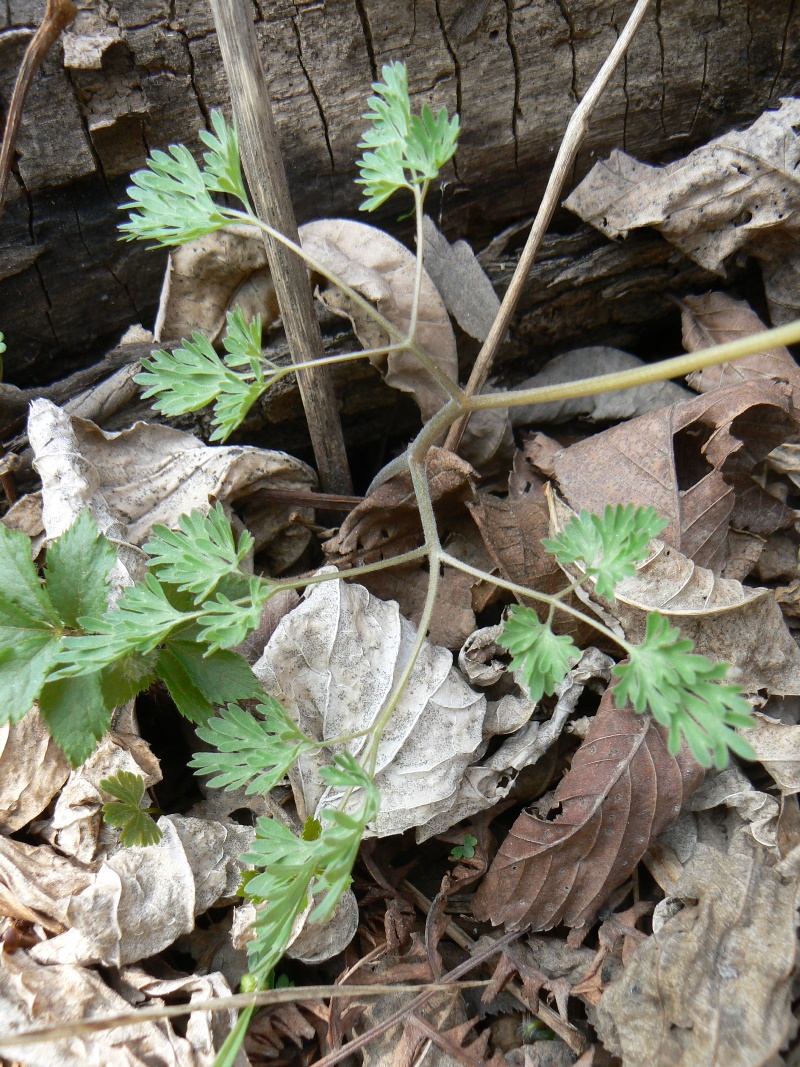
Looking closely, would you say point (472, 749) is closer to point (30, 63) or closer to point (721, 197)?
point (721, 197)

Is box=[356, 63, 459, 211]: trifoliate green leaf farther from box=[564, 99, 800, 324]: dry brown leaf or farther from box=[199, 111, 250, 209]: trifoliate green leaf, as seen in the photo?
box=[564, 99, 800, 324]: dry brown leaf

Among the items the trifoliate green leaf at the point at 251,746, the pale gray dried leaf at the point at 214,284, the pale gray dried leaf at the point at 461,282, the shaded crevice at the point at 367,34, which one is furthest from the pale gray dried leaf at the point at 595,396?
the trifoliate green leaf at the point at 251,746

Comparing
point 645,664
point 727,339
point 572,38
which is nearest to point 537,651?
point 645,664

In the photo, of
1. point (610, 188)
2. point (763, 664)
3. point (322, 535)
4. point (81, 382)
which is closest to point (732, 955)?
point (763, 664)

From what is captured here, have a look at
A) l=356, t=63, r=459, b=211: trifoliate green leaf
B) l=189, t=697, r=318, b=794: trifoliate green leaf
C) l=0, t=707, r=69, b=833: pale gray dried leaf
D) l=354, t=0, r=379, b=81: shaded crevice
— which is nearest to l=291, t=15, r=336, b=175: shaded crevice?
l=354, t=0, r=379, b=81: shaded crevice

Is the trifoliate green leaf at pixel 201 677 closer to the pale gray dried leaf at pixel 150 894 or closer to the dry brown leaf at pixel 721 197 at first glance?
the pale gray dried leaf at pixel 150 894

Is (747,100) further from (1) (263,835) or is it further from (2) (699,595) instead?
(1) (263,835)

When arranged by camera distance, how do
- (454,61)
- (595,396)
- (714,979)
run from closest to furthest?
1. (714,979)
2. (454,61)
3. (595,396)
